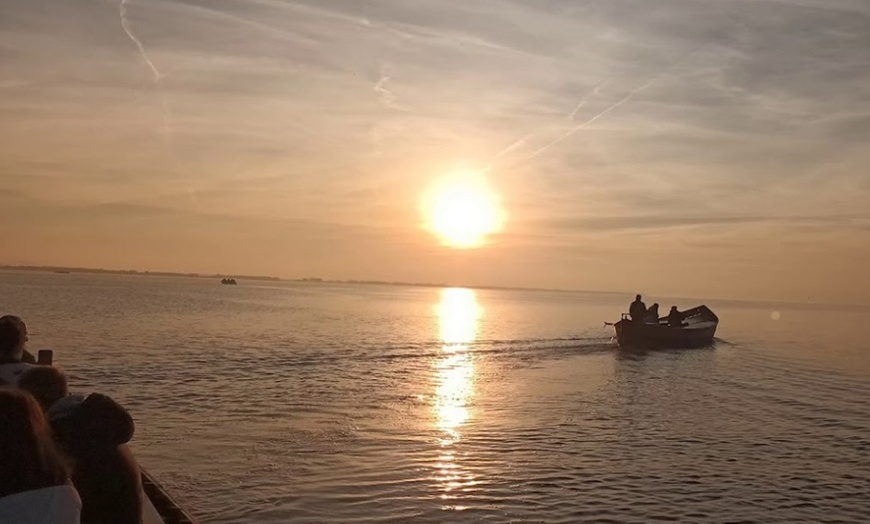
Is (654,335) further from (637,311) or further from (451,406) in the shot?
(451,406)

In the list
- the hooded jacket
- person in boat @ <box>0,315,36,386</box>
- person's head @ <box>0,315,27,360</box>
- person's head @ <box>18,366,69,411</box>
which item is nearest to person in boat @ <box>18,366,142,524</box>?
the hooded jacket

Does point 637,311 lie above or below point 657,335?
above

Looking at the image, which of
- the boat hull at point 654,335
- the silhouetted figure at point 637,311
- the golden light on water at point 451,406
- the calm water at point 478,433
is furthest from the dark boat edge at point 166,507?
the silhouetted figure at point 637,311

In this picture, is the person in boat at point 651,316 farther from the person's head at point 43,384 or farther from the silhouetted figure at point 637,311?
the person's head at point 43,384

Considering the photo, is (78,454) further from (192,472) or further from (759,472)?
(759,472)

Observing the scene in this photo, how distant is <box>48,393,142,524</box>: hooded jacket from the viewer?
4.94 m

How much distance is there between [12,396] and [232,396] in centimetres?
2247

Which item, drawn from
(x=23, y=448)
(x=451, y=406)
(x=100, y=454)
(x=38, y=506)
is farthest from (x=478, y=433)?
(x=23, y=448)

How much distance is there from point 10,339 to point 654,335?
161ft

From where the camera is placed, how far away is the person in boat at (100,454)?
16.2ft

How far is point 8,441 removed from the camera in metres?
3.75

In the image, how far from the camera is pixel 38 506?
3824 mm

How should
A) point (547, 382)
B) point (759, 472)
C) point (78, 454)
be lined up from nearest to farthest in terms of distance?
point (78, 454) < point (759, 472) < point (547, 382)

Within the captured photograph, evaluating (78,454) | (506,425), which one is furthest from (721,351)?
(78,454)
